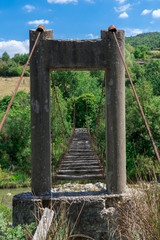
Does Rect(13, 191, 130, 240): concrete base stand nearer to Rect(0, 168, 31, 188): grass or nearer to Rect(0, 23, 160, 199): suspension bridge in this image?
Rect(0, 23, 160, 199): suspension bridge

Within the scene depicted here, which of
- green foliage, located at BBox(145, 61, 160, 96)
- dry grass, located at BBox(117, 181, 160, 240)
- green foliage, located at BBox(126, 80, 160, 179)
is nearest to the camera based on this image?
dry grass, located at BBox(117, 181, 160, 240)

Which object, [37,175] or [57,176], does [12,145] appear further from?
[37,175]

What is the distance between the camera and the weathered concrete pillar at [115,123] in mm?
2281

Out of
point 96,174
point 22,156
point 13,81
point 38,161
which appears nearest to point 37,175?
point 38,161

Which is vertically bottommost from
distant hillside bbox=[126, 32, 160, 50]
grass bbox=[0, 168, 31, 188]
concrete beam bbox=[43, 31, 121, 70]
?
grass bbox=[0, 168, 31, 188]

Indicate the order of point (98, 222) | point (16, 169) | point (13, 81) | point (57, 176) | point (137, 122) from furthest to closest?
point (13, 81)
point (16, 169)
point (137, 122)
point (57, 176)
point (98, 222)

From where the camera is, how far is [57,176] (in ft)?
11.1

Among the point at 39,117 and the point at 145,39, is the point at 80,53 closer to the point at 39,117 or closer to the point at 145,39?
the point at 39,117

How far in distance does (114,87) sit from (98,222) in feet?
4.43

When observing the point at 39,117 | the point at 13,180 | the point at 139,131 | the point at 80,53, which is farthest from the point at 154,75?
the point at 39,117

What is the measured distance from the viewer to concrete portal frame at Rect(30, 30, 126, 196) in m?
2.26

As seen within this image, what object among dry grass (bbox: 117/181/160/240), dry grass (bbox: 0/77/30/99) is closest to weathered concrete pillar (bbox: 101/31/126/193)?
A: dry grass (bbox: 117/181/160/240)

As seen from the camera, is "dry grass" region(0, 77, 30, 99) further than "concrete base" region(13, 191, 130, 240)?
Yes

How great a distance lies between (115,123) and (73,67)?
0.72 m
